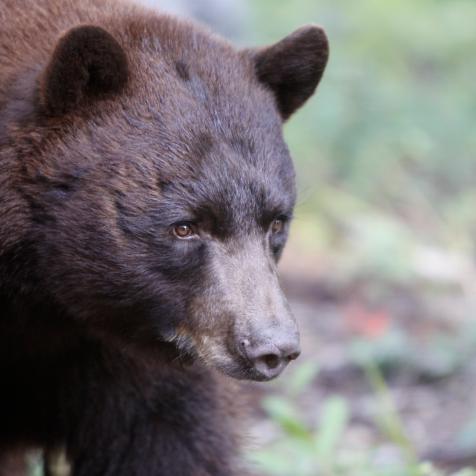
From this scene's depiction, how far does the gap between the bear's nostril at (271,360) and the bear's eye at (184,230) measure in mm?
583

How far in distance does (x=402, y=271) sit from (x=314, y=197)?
101 inches

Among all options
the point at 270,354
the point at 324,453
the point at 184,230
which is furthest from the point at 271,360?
the point at 324,453

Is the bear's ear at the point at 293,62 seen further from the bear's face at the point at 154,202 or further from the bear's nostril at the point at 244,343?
the bear's nostril at the point at 244,343

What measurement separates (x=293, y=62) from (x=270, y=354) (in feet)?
4.97

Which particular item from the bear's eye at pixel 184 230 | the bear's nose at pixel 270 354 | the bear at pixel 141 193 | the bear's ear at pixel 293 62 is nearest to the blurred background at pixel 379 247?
the bear's ear at pixel 293 62

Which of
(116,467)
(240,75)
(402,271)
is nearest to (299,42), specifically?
(240,75)

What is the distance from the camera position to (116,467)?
568 cm

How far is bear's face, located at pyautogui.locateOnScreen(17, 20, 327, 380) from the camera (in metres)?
4.64

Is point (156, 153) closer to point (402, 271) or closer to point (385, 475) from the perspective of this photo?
point (385, 475)

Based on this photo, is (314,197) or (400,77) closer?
(314,197)

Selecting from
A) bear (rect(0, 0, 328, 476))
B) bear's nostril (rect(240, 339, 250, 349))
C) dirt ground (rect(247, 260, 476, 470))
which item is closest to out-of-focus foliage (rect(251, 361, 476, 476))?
dirt ground (rect(247, 260, 476, 470))

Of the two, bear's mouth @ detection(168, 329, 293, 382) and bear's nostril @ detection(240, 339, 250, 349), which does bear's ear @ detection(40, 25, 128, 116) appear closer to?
bear's mouth @ detection(168, 329, 293, 382)

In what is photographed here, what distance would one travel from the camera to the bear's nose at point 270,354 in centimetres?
441

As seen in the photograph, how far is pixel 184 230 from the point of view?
4.70 metres
